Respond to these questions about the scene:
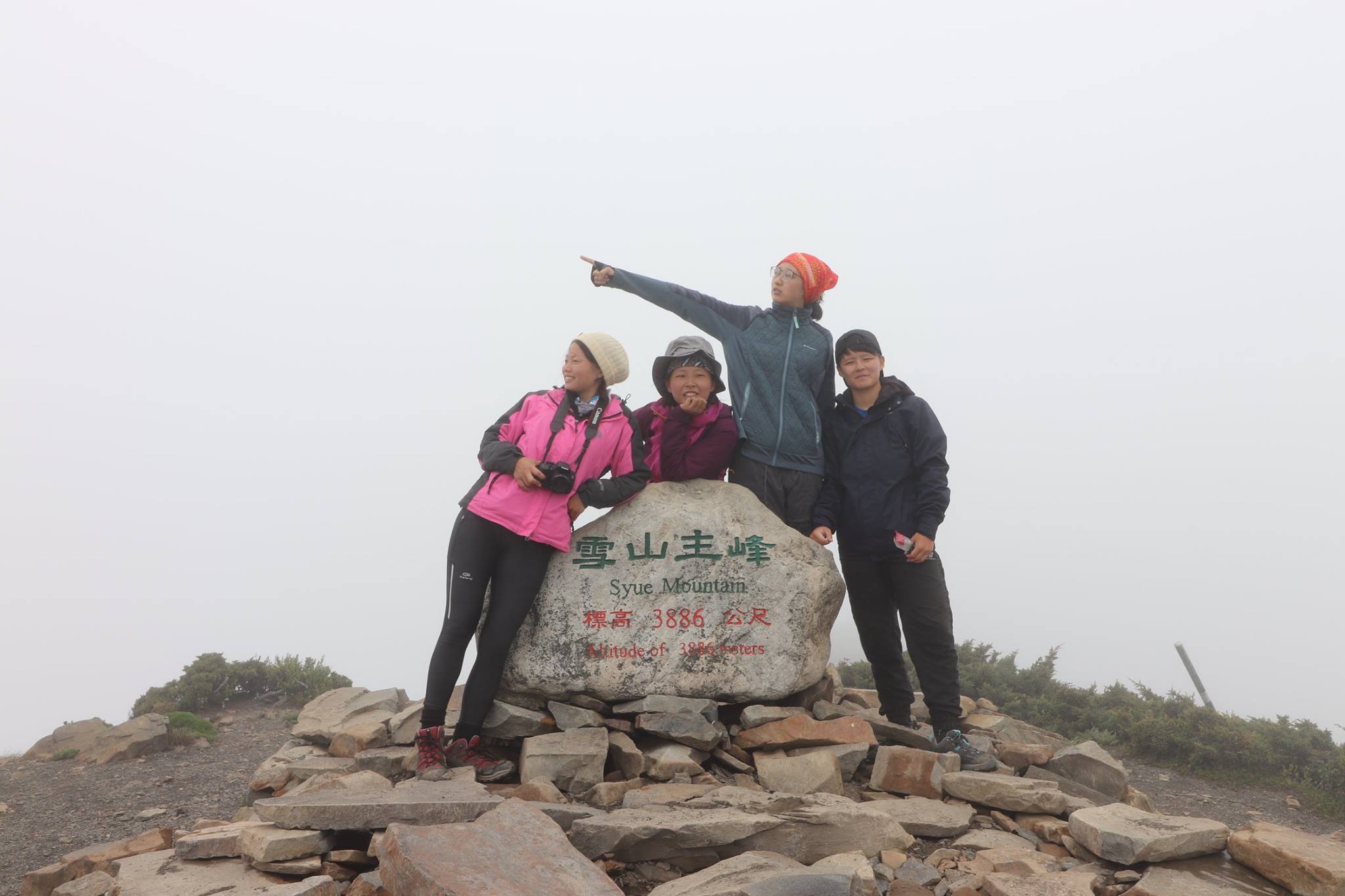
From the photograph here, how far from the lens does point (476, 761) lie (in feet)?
20.2

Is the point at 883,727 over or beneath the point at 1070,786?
over

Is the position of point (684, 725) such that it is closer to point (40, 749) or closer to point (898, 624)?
point (898, 624)

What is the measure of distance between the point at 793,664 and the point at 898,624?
3.58 feet

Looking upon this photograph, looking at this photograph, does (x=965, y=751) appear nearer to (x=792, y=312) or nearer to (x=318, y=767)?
(x=792, y=312)

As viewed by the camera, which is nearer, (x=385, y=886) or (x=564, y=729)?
(x=385, y=886)

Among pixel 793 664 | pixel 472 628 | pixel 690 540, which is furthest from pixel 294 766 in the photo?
pixel 793 664

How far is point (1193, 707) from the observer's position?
1165 centimetres

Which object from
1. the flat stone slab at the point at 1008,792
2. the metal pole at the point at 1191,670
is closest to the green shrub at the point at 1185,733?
the metal pole at the point at 1191,670

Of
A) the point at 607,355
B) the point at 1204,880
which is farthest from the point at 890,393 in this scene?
the point at 1204,880

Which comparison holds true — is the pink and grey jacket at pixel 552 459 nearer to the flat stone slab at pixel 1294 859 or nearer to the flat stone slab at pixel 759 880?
the flat stone slab at pixel 759 880

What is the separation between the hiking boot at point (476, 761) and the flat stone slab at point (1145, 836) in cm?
391

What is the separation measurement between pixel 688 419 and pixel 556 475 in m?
1.56

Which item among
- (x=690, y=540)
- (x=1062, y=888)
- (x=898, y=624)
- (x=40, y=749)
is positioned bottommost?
(x=40, y=749)

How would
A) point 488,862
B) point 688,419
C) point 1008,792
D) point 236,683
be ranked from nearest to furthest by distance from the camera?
point 488,862, point 1008,792, point 688,419, point 236,683
